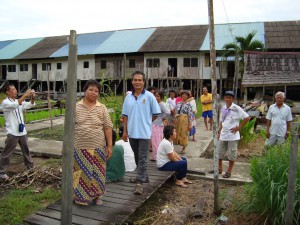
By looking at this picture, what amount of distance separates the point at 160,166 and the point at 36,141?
4.55m

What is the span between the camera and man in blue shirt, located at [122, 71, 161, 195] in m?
4.19

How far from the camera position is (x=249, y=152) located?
7.47 m

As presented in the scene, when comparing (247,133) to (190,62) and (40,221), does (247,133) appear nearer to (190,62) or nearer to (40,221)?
(40,221)

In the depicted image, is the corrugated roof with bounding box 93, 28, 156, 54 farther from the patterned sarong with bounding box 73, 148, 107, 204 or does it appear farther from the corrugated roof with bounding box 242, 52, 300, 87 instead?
the patterned sarong with bounding box 73, 148, 107, 204

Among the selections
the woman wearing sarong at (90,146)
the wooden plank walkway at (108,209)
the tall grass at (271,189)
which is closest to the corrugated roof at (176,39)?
the wooden plank walkway at (108,209)

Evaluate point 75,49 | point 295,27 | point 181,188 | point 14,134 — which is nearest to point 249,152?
point 181,188

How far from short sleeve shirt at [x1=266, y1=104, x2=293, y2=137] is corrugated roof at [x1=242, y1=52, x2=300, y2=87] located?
9954 millimetres

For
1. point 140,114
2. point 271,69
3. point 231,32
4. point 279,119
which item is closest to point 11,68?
point 231,32

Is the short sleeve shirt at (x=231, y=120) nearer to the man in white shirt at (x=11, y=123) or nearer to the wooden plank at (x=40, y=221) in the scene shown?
the wooden plank at (x=40, y=221)

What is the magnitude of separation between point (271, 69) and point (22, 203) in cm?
1607

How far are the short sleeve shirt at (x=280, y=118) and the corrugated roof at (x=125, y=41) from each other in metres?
20.6

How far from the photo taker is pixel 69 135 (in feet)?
7.80

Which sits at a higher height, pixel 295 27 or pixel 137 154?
pixel 295 27

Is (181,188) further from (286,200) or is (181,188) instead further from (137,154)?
(286,200)
